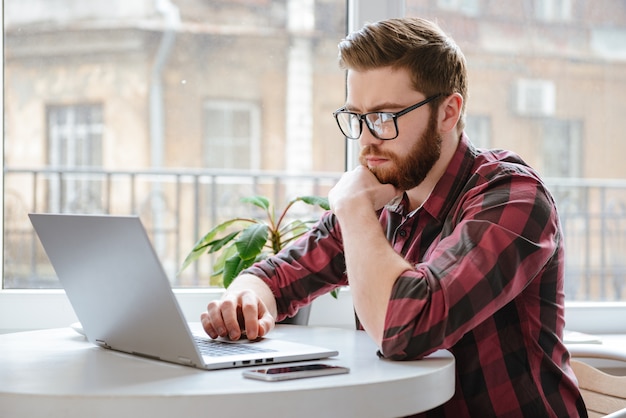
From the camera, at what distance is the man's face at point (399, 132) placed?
166cm

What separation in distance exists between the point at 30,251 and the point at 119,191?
0.36 meters

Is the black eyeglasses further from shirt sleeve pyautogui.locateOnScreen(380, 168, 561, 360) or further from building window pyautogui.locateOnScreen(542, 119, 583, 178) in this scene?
building window pyautogui.locateOnScreen(542, 119, 583, 178)

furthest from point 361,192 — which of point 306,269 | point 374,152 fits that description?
point 306,269

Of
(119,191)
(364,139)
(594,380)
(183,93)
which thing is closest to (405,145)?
(364,139)

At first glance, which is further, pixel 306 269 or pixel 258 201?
pixel 258 201

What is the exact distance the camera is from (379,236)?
1.50 m

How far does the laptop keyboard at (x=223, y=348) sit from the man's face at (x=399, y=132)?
47 cm

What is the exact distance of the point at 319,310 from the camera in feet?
8.60

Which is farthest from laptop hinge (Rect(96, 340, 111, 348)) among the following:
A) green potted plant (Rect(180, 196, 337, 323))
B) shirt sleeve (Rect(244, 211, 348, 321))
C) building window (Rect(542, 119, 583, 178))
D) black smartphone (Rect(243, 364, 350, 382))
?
building window (Rect(542, 119, 583, 178))

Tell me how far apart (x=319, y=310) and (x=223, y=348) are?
3.97 feet

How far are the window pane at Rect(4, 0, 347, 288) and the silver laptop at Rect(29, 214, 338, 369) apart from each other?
1364 millimetres

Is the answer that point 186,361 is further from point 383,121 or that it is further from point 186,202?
point 186,202

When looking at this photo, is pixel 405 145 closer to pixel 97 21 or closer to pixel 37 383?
pixel 37 383

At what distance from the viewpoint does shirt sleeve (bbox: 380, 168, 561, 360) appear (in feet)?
4.43
